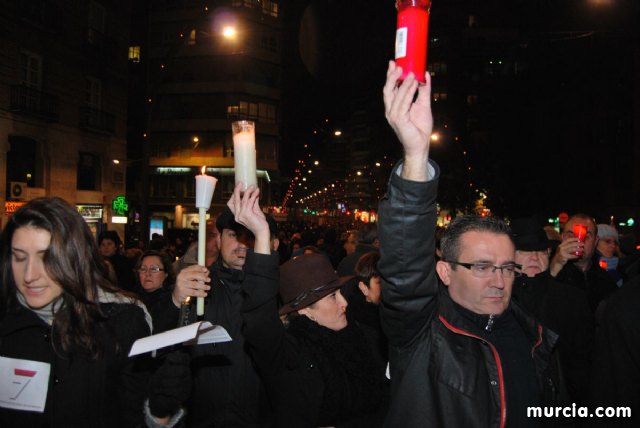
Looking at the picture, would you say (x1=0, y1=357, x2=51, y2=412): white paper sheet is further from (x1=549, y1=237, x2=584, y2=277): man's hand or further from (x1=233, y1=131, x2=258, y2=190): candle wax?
(x1=549, y1=237, x2=584, y2=277): man's hand

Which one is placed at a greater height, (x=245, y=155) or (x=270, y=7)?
(x=270, y=7)

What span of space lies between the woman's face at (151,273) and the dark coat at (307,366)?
10.6 feet

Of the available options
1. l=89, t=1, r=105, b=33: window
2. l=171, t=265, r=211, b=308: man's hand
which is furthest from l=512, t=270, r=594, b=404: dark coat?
l=89, t=1, r=105, b=33: window

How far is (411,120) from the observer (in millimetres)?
2072

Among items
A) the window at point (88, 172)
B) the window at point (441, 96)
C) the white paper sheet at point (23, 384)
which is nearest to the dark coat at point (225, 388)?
the white paper sheet at point (23, 384)

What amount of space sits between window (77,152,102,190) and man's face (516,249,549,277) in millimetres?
21929

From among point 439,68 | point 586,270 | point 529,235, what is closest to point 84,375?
point 529,235

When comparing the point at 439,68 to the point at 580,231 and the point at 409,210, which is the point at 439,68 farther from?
the point at 409,210

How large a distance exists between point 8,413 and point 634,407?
321cm

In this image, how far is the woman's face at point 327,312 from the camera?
3.23 metres

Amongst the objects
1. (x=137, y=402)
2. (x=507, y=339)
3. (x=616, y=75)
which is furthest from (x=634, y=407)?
(x=616, y=75)

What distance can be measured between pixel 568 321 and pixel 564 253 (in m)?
1.00

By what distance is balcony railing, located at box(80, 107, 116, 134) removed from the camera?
22031mm

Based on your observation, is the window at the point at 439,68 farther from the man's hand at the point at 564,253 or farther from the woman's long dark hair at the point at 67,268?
the woman's long dark hair at the point at 67,268
